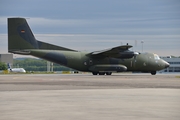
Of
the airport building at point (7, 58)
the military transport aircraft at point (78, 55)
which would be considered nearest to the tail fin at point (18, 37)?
the military transport aircraft at point (78, 55)

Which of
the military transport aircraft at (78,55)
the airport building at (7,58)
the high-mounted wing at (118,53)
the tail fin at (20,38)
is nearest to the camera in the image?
the tail fin at (20,38)

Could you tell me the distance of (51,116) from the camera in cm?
1170

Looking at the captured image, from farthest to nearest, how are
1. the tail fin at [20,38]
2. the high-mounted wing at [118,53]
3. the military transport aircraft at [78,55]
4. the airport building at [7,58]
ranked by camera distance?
the airport building at [7,58] < the high-mounted wing at [118,53] < the military transport aircraft at [78,55] < the tail fin at [20,38]

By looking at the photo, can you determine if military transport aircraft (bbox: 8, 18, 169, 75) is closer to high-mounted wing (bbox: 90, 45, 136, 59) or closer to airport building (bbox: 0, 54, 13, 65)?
high-mounted wing (bbox: 90, 45, 136, 59)

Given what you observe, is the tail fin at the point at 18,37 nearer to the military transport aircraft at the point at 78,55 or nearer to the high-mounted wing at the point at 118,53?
the military transport aircraft at the point at 78,55

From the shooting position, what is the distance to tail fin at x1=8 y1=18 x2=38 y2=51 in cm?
5012

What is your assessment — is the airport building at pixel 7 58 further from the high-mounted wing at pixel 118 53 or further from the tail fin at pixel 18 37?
the high-mounted wing at pixel 118 53

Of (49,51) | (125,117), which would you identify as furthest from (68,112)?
(49,51)

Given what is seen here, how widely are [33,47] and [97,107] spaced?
37.4 metres

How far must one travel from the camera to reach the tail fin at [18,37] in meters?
50.1

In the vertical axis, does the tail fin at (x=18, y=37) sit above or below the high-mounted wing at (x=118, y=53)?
above

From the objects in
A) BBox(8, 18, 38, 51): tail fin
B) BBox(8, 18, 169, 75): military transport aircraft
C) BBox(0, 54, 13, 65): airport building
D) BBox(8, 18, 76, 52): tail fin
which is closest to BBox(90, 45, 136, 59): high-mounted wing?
BBox(8, 18, 169, 75): military transport aircraft

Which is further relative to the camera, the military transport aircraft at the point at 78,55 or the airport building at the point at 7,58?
the airport building at the point at 7,58

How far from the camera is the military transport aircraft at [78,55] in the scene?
5028 centimetres
